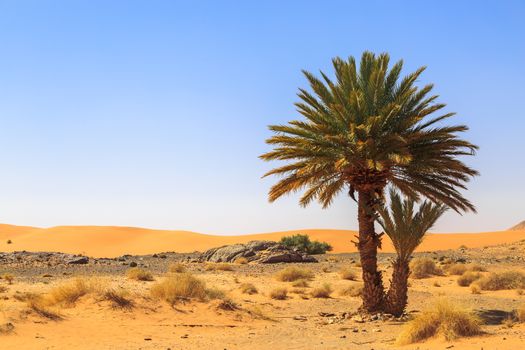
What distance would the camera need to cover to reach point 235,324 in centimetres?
1786

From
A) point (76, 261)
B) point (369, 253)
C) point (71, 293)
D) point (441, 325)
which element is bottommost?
point (441, 325)

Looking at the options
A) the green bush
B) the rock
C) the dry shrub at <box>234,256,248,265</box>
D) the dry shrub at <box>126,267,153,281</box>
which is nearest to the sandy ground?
the dry shrub at <box>126,267,153,281</box>

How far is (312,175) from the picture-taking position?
1794 centimetres

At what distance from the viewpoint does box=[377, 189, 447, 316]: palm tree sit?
1766 cm

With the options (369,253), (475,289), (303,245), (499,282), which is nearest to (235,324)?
(369,253)

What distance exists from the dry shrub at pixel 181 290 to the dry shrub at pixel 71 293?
2077 millimetres

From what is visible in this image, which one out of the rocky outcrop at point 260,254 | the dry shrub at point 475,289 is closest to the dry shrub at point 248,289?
the dry shrub at point 475,289

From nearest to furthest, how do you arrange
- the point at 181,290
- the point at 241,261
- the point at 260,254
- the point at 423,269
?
1. the point at 181,290
2. the point at 423,269
3. the point at 241,261
4. the point at 260,254

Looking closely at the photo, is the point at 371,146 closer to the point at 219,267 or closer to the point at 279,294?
the point at 279,294

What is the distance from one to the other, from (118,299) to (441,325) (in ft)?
33.0

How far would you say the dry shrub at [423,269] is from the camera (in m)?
32.2

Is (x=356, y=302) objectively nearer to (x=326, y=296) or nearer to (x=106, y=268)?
(x=326, y=296)

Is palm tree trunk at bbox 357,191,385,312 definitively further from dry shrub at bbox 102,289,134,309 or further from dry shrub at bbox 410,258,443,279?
dry shrub at bbox 410,258,443,279

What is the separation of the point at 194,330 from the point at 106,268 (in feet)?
64.5
